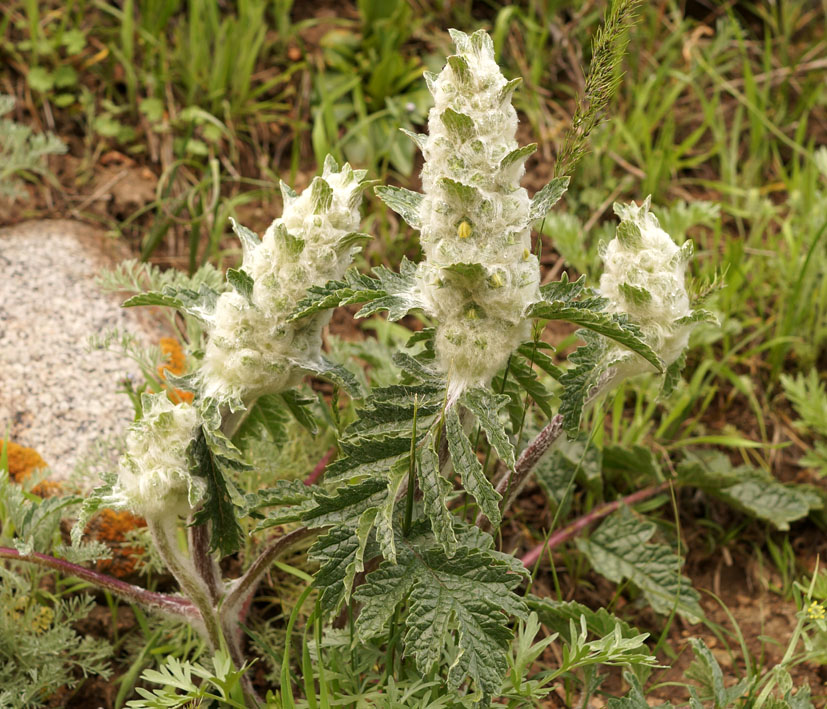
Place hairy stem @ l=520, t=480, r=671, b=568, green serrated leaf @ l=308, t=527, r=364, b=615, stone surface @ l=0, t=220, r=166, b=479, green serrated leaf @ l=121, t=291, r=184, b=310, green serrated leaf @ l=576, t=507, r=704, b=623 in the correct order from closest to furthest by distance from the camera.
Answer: green serrated leaf @ l=308, t=527, r=364, b=615 < green serrated leaf @ l=121, t=291, r=184, b=310 < green serrated leaf @ l=576, t=507, r=704, b=623 < hairy stem @ l=520, t=480, r=671, b=568 < stone surface @ l=0, t=220, r=166, b=479

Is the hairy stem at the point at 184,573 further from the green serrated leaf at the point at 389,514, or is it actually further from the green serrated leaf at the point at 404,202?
the green serrated leaf at the point at 404,202

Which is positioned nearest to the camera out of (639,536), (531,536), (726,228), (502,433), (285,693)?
(502,433)

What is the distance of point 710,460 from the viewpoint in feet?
9.00

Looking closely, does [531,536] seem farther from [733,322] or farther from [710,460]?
[733,322]

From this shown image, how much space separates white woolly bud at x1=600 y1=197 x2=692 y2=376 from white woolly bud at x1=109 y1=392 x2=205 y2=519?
82cm

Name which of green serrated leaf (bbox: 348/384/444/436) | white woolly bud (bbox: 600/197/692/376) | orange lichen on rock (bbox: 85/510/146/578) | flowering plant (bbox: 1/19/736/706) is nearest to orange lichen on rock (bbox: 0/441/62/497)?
orange lichen on rock (bbox: 85/510/146/578)

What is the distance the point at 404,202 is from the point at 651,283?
473 mm

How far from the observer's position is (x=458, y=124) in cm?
149

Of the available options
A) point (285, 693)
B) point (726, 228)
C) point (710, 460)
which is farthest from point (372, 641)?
point (726, 228)

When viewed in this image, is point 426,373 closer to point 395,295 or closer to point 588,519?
point 395,295

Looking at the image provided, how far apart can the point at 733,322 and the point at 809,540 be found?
70 cm

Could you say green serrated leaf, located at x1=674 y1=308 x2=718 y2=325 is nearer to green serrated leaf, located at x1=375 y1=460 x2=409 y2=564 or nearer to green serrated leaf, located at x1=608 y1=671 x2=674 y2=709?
green serrated leaf, located at x1=375 y1=460 x2=409 y2=564

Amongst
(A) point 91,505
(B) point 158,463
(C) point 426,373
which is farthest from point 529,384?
(A) point 91,505

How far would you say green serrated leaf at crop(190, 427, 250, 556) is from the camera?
5.63 feet
